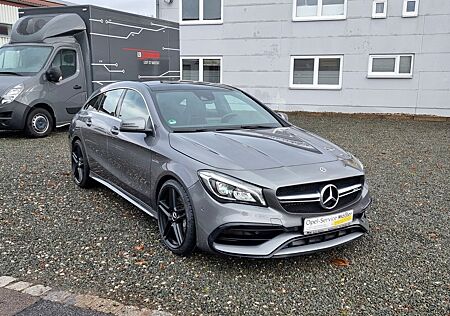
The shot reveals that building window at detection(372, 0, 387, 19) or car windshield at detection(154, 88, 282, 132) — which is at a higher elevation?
building window at detection(372, 0, 387, 19)

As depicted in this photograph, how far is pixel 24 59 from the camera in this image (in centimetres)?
999

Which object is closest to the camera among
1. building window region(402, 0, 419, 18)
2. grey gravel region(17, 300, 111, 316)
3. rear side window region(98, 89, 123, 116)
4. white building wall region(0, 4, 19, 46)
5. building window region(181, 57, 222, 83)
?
grey gravel region(17, 300, 111, 316)

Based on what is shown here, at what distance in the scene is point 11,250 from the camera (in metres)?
3.82

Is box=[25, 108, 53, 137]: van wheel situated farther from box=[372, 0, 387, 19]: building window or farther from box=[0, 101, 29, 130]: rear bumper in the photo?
box=[372, 0, 387, 19]: building window

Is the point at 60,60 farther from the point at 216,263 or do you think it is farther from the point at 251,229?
the point at 251,229

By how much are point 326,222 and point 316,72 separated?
42.3ft

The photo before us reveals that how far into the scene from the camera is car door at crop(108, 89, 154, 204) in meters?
4.16

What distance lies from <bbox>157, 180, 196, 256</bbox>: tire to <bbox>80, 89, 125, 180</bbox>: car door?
137 centimetres

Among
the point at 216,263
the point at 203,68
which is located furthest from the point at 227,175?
the point at 203,68

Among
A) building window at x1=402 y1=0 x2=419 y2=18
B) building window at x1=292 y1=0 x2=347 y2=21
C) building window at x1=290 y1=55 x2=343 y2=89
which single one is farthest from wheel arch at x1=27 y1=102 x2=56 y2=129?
building window at x1=402 y1=0 x2=419 y2=18

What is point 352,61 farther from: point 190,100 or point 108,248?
point 108,248

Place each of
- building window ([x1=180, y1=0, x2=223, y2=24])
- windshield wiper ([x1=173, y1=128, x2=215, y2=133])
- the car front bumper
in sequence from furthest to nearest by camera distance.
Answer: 1. building window ([x1=180, y1=0, x2=223, y2=24])
2. windshield wiper ([x1=173, y1=128, x2=215, y2=133])
3. the car front bumper

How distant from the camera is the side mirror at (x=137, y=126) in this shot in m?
4.09

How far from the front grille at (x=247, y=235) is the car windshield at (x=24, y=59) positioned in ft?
27.0
